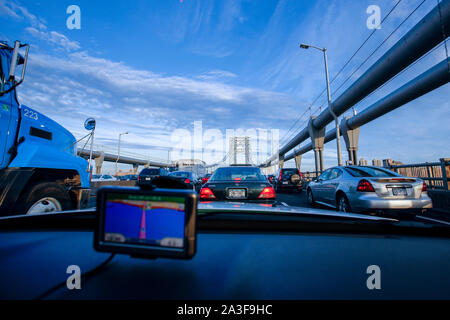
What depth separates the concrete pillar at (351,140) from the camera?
85.5 feet

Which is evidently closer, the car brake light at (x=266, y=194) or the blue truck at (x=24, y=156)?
the blue truck at (x=24, y=156)

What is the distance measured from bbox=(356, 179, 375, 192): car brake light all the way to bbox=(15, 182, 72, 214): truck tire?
7.14 metres

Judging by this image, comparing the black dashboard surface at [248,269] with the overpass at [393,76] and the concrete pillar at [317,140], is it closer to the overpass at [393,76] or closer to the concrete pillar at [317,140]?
the overpass at [393,76]

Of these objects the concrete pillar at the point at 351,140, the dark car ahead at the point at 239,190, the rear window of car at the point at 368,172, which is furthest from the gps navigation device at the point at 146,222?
the concrete pillar at the point at 351,140

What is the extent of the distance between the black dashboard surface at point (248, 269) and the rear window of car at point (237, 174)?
381 centimetres

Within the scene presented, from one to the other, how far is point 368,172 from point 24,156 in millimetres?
8245

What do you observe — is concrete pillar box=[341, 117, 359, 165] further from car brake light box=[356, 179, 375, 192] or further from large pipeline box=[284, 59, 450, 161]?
car brake light box=[356, 179, 375, 192]

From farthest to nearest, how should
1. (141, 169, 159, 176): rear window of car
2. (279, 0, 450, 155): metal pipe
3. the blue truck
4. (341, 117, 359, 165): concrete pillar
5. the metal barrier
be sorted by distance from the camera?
(341, 117, 359, 165): concrete pillar < (141, 169, 159, 176): rear window of car < (279, 0, 450, 155): metal pipe < the metal barrier < the blue truck

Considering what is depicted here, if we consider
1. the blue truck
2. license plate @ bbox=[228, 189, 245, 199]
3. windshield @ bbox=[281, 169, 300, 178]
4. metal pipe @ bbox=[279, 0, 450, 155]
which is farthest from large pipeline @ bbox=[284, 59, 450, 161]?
the blue truck

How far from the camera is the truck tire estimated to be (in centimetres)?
338

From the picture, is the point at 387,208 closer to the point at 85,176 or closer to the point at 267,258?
the point at 267,258

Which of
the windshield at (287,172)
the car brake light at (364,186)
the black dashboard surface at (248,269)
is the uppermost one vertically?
the windshield at (287,172)
